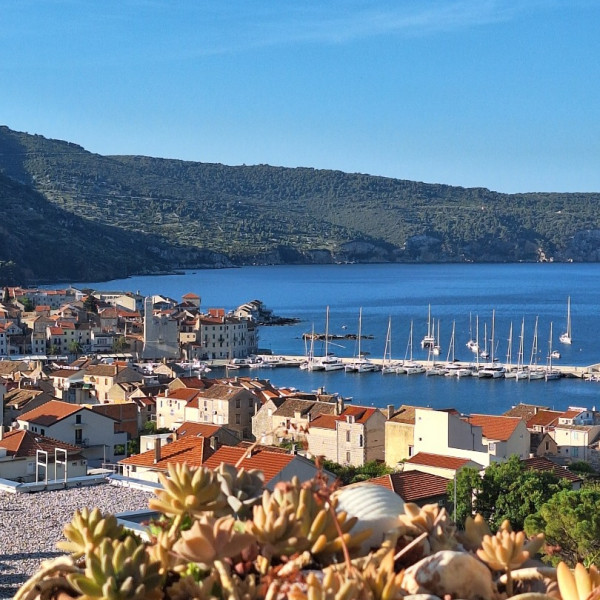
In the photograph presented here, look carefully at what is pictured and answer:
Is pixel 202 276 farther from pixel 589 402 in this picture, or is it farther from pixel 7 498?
pixel 7 498

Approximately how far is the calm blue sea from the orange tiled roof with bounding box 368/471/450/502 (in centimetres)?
3127

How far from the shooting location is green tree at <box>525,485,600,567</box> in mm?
11828

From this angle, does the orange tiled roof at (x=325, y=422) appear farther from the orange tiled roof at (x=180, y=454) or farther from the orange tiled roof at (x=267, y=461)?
the orange tiled roof at (x=267, y=461)

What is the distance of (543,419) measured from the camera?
30250 millimetres

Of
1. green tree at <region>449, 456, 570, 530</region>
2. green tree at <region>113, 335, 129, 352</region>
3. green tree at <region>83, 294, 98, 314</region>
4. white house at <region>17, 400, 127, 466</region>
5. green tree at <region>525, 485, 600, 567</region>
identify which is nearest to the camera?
green tree at <region>525, 485, 600, 567</region>

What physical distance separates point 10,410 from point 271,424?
6861 mm

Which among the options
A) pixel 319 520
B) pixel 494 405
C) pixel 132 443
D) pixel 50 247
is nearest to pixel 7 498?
pixel 319 520

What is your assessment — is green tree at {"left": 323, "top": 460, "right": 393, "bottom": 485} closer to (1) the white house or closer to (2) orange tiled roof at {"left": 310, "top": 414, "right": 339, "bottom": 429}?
(2) orange tiled roof at {"left": 310, "top": 414, "right": 339, "bottom": 429}

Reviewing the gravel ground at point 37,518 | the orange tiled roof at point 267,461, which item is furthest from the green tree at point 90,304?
the gravel ground at point 37,518

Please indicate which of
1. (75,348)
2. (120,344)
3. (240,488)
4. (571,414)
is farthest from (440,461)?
(75,348)

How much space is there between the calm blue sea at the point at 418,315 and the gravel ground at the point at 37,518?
4059cm

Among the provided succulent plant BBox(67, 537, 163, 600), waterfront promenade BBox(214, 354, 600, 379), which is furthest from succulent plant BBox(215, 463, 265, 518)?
waterfront promenade BBox(214, 354, 600, 379)

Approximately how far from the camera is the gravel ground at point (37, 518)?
465 centimetres

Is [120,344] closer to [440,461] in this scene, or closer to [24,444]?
[440,461]
